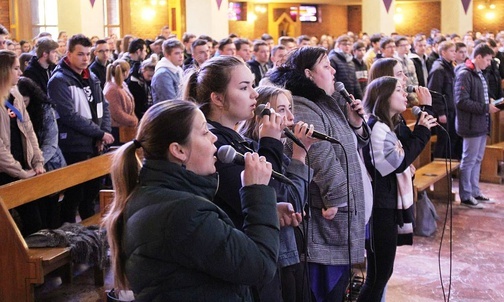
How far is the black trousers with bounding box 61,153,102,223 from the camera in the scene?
5.44 meters

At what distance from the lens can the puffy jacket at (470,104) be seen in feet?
23.4

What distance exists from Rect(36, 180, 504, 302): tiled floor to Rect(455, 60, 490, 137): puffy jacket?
94cm

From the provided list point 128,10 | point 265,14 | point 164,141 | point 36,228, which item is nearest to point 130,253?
point 164,141

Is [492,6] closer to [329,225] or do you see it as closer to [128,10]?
[128,10]

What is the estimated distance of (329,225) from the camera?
10.5ft

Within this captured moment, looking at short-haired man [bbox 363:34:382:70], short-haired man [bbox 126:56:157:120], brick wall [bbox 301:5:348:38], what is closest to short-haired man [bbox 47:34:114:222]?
short-haired man [bbox 126:56:157:120]

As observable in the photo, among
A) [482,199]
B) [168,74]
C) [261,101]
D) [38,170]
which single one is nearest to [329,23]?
[482,199]

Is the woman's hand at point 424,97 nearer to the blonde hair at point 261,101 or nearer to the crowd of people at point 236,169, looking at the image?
the crowd of people at point 236,169

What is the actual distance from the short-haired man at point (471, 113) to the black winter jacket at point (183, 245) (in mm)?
5541

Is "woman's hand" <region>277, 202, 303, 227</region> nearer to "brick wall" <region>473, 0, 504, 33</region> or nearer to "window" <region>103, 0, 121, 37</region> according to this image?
"window" <region>103, 0, 121, 37</region>

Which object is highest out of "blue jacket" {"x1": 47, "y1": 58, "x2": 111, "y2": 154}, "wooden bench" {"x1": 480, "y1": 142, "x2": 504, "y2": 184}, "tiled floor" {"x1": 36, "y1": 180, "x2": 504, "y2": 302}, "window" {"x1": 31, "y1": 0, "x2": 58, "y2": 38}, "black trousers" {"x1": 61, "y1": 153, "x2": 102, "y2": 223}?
"window" {"x1": 31, "y1": 0, "x2": 58, "y2": 38}

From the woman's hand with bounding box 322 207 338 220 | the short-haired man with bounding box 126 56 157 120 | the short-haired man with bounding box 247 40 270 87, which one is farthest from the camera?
the short-haired man with bounding box 247 40 270 87

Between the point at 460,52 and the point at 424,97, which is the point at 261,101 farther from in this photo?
the point at 460,52

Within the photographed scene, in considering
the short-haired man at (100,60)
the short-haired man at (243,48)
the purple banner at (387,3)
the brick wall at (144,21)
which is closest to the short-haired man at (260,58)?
the short-haired man at (243,48)
